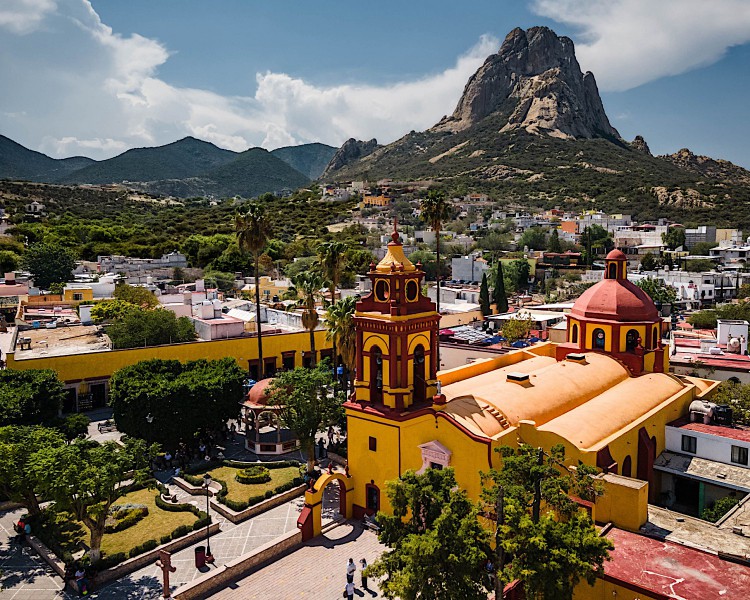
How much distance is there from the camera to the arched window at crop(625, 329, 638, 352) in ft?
87.7

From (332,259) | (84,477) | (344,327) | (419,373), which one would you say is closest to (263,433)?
(344,327)

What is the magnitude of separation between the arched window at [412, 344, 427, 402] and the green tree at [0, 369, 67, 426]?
1700 centimetres

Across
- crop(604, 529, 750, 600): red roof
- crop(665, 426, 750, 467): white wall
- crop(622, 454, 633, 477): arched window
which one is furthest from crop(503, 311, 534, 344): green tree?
crop(604, 529, 750, 600): red roof

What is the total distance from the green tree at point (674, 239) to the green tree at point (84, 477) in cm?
9696

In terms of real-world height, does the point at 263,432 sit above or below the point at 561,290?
below

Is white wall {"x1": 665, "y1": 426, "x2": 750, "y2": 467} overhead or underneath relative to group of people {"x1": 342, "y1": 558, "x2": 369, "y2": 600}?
overhead

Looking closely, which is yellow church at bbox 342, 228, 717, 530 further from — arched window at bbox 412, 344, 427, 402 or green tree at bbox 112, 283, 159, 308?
green tree at bbox 112, 283, 159, 308

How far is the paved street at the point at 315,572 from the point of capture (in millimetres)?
17062

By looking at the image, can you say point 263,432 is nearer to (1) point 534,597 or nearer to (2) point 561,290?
(1) point 534,597

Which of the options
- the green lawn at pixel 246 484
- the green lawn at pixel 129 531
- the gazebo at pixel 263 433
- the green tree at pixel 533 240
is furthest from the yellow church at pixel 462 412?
the green tree at pixel 533 240

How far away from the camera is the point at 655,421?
22375 mm

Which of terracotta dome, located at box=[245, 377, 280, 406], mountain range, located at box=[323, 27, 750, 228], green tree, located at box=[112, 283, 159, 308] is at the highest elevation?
mountain range, located at box=[323, 27, 750, 228]

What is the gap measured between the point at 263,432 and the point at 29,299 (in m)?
36.4

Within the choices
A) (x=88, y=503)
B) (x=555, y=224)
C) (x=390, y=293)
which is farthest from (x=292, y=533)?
Result: (x=555, y=224)
